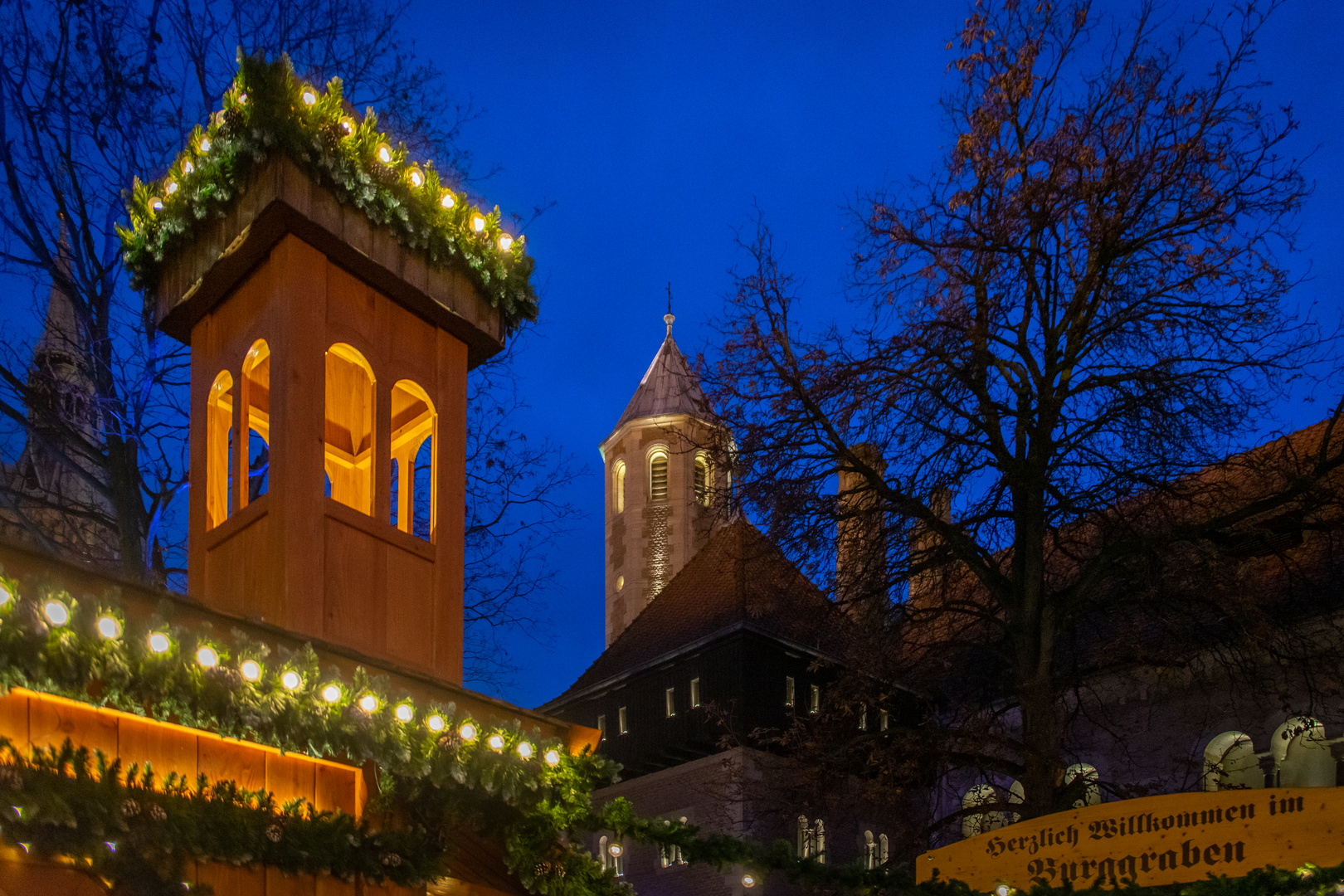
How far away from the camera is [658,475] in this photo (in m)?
42.3

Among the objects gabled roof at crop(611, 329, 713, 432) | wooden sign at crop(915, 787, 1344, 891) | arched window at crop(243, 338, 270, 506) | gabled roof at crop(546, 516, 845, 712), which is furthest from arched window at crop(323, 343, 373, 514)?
gabled roof at crop(611, 329, 713, 432)

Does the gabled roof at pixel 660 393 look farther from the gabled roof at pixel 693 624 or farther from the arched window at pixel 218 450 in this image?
the arched window at pixel 218 450

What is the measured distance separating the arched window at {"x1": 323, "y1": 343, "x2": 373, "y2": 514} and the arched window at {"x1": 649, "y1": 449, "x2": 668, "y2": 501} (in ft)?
112

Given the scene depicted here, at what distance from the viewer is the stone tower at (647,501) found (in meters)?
41.1

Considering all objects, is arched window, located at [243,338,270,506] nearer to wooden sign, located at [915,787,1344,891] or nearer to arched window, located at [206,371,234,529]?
arched window, located at [206,371,234,529]

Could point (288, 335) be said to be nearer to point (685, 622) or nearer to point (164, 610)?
point (164, 610)

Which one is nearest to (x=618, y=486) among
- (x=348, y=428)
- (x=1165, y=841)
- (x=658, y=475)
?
(x=658, y=475)

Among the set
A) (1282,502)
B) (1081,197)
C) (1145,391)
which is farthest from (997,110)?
Result: (1282,502)

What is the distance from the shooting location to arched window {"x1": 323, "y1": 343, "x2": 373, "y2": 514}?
25.6 feet

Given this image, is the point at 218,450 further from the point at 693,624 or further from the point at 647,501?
the point at 647,501

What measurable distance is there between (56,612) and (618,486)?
38.9 m

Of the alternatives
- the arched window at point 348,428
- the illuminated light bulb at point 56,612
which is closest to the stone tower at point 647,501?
the arched window at point 348,428

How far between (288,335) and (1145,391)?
394 inches

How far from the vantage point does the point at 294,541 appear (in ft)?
20.8
